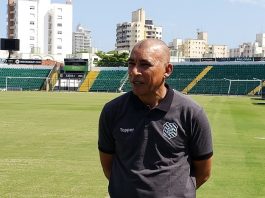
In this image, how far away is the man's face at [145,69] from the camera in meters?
3.56

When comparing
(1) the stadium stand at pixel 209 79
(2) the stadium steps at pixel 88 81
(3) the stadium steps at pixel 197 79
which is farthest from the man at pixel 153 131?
(2) the stadium steps at pixel 88 81

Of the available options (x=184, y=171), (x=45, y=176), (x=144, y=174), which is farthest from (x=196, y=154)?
(x=45, y=176)

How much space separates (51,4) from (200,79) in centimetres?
9718

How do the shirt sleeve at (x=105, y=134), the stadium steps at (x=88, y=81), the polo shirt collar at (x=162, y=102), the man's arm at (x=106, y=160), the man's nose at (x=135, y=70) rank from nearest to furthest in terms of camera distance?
the man's nose at (x=135, y=70), the polo shirt collar at (x=162, y=102), the shirt sleeve at (x=105, y=134), the man's arm at (x=106, y=160), the stadium steps at (x=88, y=81)

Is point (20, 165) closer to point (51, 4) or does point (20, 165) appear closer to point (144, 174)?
point (144, 174)

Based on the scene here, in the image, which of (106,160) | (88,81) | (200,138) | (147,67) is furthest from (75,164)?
(88,81)

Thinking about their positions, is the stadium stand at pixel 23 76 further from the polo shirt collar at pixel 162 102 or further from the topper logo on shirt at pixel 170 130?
the topper logo on shirt at pixel 170 130

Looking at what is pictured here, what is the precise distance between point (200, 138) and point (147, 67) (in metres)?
0.67

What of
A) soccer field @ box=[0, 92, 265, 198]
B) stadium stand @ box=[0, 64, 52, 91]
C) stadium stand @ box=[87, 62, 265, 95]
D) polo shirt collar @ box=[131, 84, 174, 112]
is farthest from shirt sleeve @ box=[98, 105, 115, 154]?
stadium stand @ box=[0, 64, 52, 91]

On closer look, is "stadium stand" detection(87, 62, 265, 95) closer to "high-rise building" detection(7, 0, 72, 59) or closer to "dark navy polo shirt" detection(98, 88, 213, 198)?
"high-rise building" detection(7, 0, 72, 59)

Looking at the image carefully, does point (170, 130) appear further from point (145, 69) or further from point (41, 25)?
point (41, 25)

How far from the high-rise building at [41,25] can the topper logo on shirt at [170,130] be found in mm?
168562

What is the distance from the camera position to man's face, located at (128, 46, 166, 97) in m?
3.56

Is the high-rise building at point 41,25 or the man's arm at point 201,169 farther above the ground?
the high-rise building at point 41,25
